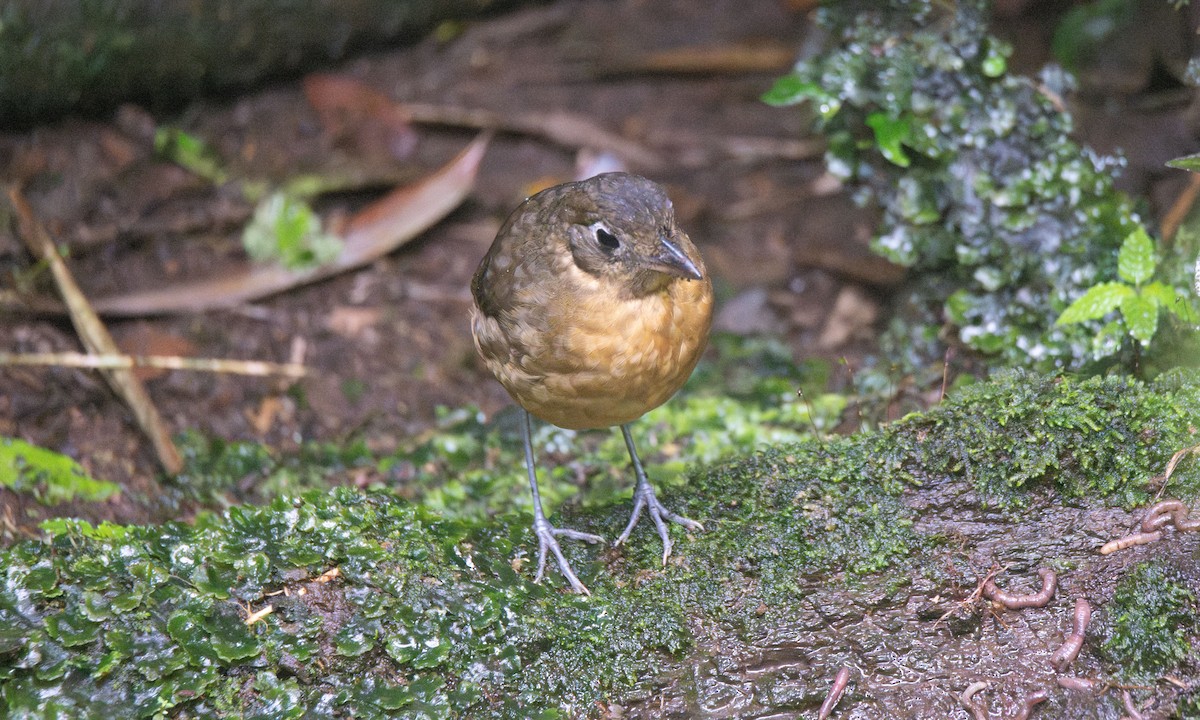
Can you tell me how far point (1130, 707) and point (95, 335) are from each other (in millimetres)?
4600

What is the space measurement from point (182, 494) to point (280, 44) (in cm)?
340

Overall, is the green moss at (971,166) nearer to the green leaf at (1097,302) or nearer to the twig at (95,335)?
the green leaf at (1097,302)

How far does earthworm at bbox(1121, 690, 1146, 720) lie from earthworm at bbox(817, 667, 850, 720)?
729 millimetres

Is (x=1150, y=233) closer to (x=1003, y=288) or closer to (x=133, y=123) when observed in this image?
(x=1003, y=288)

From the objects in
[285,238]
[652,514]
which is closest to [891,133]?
[652,514]

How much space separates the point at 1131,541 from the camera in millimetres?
3102

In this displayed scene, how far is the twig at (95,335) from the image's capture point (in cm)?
483

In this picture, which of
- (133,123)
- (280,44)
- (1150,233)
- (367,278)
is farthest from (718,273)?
(133,123)

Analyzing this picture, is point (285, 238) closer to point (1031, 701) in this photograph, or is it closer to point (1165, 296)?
point (1165, 296)

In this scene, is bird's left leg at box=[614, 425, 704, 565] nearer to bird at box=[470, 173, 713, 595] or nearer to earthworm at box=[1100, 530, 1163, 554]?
bird at box=[470, 173, 713, 595]

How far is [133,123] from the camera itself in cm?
649

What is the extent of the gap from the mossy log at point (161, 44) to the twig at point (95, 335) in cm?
76

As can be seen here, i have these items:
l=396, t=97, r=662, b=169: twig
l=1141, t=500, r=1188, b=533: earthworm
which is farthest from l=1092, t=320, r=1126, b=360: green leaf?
l=396, t=97, r=662, b=169: twig

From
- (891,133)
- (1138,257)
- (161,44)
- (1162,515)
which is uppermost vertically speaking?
(161,44)
